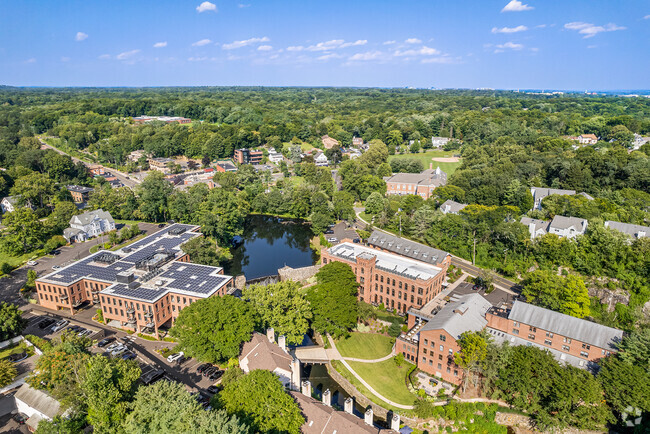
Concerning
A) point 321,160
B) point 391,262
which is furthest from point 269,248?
point 321,160

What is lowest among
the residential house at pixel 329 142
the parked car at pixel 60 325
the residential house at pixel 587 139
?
the parked car at pixel 60 325

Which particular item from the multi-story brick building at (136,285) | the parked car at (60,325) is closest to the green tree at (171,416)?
the multi-story brick building at (136,285)

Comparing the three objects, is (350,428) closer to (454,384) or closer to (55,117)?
(454,384)

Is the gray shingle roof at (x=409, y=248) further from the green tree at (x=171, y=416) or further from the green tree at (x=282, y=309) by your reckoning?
the green tree at (x=171, y=416)

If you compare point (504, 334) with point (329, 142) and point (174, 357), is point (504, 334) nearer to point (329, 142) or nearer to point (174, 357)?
point (174, 357)

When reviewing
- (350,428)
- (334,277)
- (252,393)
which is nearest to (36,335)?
(252,393)
